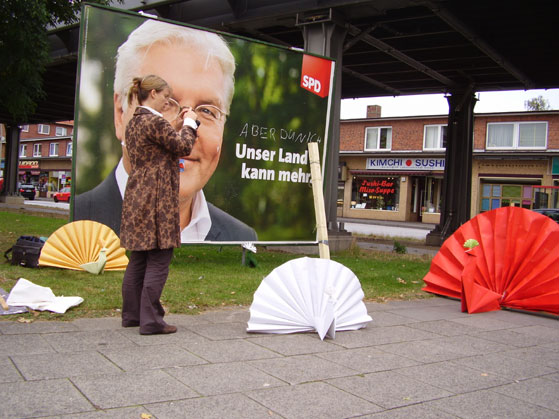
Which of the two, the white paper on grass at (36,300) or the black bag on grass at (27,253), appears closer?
the white paper on grass at (36,300)

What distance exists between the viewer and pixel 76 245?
25.8 feet

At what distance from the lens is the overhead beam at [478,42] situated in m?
13.4

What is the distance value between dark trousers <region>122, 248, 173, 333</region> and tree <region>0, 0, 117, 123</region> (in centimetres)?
614

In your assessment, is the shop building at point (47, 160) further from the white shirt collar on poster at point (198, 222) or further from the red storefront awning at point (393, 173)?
the white shirt collar on poster at point (198, 222)

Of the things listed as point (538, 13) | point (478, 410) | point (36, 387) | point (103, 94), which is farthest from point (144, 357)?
point (538, 13)

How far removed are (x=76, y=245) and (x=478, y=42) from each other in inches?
490

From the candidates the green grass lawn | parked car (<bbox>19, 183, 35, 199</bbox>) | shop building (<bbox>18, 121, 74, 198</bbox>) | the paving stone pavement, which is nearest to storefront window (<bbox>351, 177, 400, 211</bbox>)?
parked car (<bbox>19, 183, 35, 199</bbox>)

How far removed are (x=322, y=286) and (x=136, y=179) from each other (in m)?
1.87

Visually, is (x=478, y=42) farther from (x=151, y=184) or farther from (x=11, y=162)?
(x=11, y=162)

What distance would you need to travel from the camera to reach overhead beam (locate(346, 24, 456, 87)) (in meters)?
14.6

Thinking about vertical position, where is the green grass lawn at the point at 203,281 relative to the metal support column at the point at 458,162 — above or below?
below

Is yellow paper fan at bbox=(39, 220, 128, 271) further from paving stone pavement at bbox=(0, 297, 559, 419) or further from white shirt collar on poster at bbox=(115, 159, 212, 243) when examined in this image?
paving stone pavement at bbox=(0, 297, 559, 419)

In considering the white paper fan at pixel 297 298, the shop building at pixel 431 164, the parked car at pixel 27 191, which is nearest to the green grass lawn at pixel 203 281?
the white paper fan at pixel 297 298

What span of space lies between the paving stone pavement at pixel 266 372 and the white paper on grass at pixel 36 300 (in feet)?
1.38
